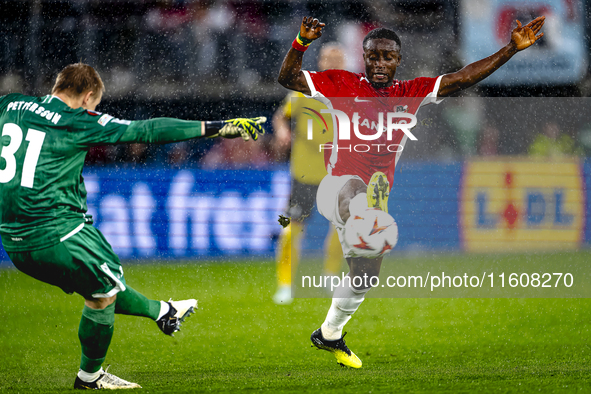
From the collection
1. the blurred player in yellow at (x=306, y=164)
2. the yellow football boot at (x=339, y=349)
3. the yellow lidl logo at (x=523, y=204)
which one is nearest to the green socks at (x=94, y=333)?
the yellow football boot at (x=339, y=349)

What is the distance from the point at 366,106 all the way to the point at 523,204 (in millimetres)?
4047

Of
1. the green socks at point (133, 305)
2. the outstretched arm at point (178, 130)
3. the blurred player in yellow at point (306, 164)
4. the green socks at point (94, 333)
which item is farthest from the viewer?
the blurred player in yellow at point (306, 164)

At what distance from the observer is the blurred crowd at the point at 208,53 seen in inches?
365

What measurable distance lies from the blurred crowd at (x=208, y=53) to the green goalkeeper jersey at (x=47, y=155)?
18.9ft

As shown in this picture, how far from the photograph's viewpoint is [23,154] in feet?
9.98

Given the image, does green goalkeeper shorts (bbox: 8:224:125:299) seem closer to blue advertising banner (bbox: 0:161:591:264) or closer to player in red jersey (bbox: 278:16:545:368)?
player in red jersey (bbox: 278:16:545:368)

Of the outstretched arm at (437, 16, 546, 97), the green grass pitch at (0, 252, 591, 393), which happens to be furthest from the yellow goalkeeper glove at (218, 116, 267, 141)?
the outstretched arm at (437, 16, 546, 97)

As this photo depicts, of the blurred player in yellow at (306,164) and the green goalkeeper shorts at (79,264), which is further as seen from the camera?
the blurred player in yellow at (306,164)

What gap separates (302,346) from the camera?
4.13m

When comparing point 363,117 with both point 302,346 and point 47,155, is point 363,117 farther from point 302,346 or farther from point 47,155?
point 47,155

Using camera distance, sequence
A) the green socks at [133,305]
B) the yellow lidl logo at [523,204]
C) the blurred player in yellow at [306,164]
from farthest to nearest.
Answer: the yellow lidl logo at [523,204] < the blurred player in yellow at [306,164] < the green socks at [133,305]

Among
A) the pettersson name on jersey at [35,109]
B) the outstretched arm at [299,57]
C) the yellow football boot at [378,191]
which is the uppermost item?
the outstretched arm at [299,57]

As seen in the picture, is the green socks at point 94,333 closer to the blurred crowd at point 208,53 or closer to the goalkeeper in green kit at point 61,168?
the goalkeeper in green kit at point 61,168

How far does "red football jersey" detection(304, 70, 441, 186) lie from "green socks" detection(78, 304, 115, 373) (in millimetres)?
1673
